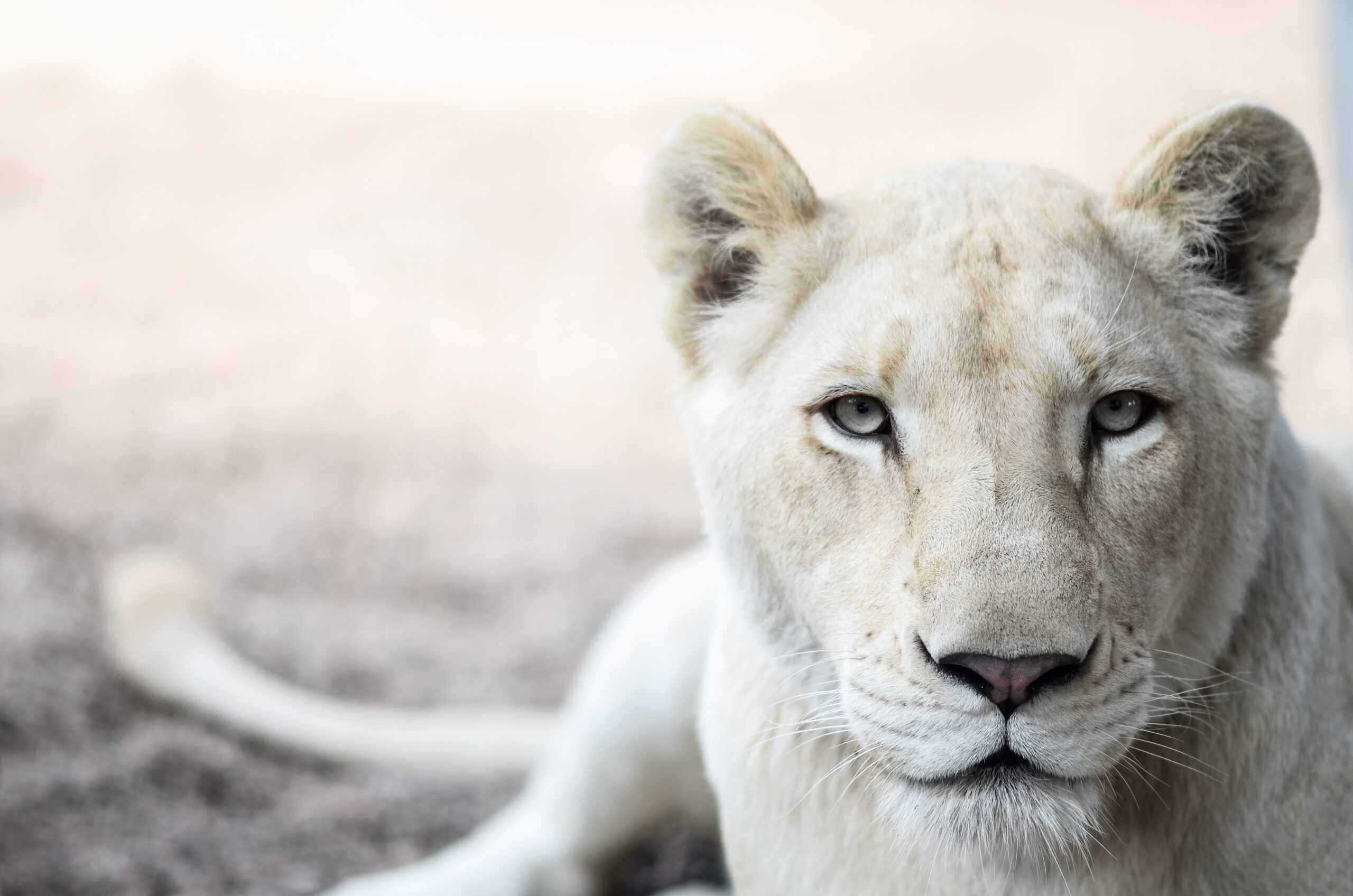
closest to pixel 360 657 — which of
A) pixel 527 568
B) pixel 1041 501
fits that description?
pixel 527 568

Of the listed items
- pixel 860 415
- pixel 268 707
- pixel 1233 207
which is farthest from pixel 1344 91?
pixel 268 707

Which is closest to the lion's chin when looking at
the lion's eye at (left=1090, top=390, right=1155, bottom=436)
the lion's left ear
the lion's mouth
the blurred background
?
the lion's mouth

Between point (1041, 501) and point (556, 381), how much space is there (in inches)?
122

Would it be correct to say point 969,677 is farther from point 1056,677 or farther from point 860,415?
point 860,415

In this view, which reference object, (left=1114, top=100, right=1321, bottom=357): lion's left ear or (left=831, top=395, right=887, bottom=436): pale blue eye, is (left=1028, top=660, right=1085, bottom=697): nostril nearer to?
(left=831, top=395, right=887, bottom=436): pale blue eye

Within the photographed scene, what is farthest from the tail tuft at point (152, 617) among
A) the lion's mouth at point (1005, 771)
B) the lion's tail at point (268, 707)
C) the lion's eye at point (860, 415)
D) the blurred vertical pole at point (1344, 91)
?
the blurred vertical pole at point (1344, 91)

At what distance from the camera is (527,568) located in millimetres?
3354

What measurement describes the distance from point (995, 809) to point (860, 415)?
401mm

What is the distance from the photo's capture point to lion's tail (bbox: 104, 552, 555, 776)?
2.48m

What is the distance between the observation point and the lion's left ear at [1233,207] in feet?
4.27

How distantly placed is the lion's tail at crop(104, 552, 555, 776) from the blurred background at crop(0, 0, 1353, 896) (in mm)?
54

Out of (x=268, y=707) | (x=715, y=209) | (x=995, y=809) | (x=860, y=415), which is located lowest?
(x=268, y=707)

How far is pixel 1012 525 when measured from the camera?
1150mm

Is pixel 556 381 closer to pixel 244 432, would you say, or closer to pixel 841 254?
pixel 244 432
